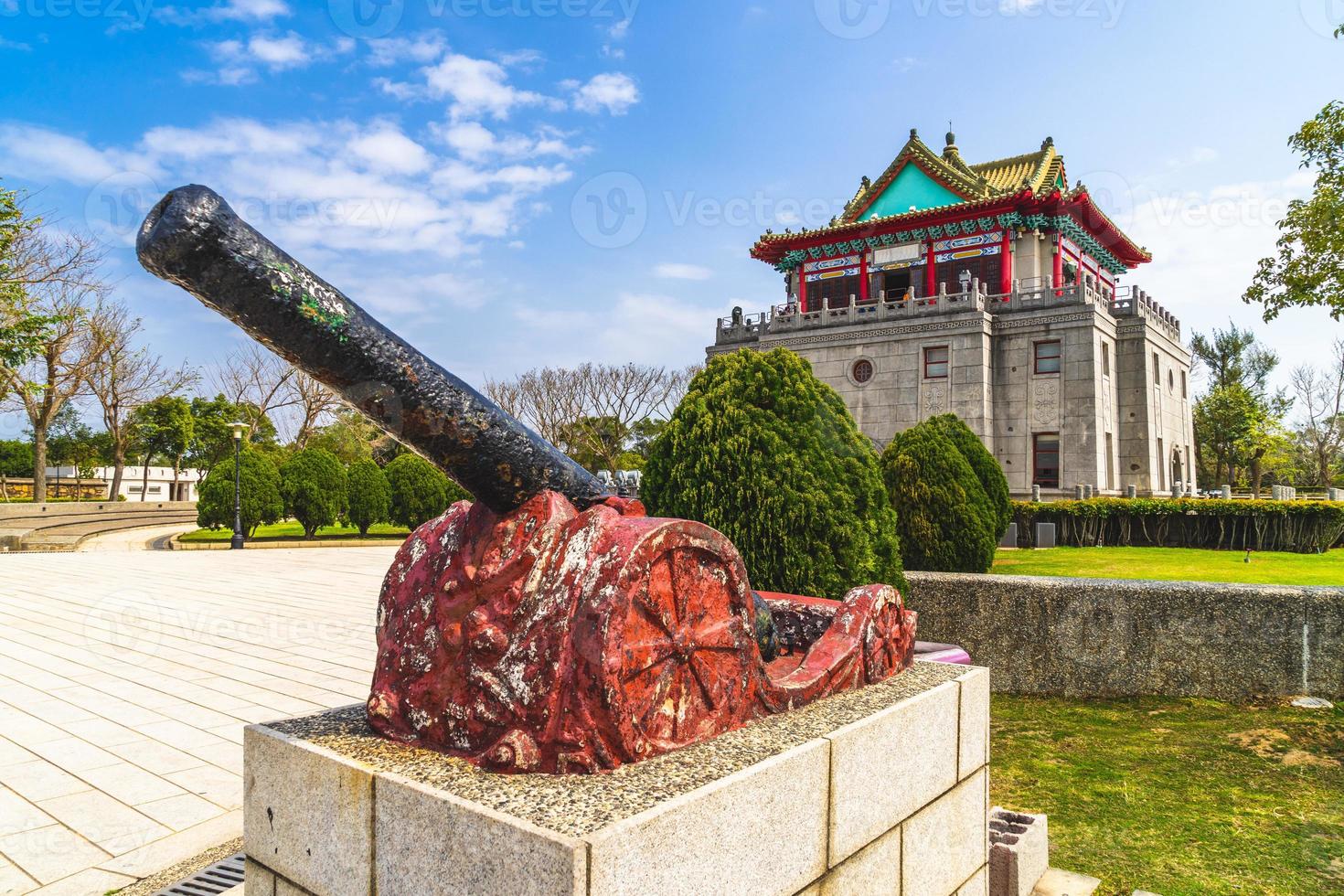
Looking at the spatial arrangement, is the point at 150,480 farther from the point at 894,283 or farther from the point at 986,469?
the point at 986,469

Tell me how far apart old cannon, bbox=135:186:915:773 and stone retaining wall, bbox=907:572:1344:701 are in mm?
4418

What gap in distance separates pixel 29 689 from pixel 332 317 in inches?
252

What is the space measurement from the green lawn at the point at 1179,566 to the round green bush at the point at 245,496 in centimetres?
1864

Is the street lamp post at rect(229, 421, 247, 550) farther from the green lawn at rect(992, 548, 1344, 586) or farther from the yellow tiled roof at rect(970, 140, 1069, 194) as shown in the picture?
the yellow tiled roof at rect(970, 140, 1069, 194)

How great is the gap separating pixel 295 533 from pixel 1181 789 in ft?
87.6

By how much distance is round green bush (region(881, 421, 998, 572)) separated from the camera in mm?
8164

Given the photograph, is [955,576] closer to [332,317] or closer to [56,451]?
[332,317]

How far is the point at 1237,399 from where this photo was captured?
37.3m

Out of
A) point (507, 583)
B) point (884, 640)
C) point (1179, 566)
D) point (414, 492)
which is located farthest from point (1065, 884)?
point (414, 492)

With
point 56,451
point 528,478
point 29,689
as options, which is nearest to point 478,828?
point 528,478

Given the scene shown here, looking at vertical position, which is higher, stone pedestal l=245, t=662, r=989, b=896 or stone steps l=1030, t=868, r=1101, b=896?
stone pedestal l=245, t=662, r=989, b=896

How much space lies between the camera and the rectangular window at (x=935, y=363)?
83.4ft

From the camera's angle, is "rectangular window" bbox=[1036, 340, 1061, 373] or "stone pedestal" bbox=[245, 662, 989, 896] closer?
"stone pedestal" bbox=[245, 662, 989, 896]

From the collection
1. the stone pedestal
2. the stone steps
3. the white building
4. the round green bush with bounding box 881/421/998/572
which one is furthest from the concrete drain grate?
the white building
